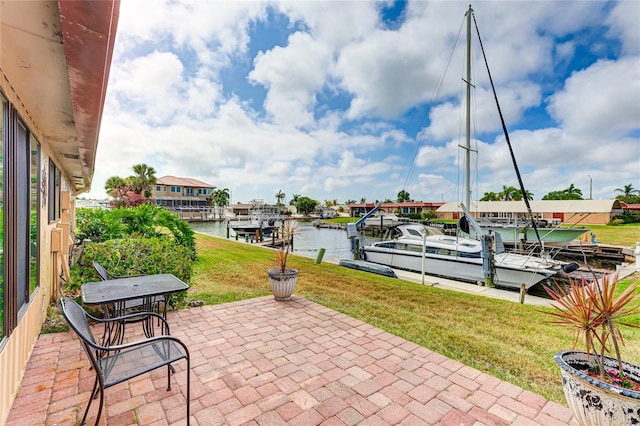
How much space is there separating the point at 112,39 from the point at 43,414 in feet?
9.30

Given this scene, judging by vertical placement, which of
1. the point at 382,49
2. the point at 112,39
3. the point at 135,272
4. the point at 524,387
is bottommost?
the point at 524,387

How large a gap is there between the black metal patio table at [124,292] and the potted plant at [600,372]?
11.1 ft

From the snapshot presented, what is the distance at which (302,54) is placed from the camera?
11.2 meters

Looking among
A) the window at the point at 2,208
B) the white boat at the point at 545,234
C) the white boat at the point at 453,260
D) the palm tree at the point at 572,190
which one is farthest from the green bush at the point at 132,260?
the palm tree at the point at 572,190

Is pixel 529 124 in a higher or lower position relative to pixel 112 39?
higher

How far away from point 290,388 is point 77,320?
180cm

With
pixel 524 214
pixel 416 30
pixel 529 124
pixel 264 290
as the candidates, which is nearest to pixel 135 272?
pixel 264 290

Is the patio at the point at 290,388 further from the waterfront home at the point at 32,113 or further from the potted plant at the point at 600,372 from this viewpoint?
the potted plant at the point at 600,372

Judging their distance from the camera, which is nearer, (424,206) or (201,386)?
(201,386)

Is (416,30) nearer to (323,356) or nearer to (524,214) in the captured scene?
(323,356)

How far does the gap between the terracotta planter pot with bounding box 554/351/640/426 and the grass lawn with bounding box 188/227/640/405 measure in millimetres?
801

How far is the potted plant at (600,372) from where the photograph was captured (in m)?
1.69

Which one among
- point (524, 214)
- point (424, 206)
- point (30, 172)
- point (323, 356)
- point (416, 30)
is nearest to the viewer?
point (30, 172)

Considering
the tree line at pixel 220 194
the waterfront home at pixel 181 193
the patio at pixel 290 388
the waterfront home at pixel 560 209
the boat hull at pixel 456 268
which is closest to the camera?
the patio at pixel 290 388
